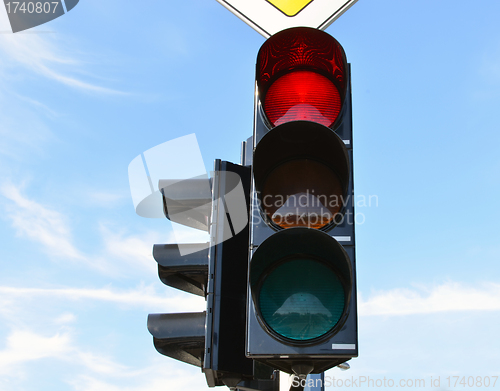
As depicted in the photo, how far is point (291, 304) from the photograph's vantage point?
1806 millimetres

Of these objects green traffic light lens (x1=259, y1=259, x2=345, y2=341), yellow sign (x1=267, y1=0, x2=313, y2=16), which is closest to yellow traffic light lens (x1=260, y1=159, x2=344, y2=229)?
green traffic light lens (x1=259, y1=259, x2=345, y2=341)

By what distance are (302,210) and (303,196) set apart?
0.18 feet

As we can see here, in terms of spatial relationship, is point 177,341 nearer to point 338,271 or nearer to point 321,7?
point 338,271

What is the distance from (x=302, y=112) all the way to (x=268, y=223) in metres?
0.50

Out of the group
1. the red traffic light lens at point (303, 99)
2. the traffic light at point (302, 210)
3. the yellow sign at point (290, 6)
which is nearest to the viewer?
the traffic light at point (302, 210)

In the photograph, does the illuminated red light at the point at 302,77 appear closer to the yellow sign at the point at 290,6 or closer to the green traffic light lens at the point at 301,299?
the yellow sign at the point at 290,6

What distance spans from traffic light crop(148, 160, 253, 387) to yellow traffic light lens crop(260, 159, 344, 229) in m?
0.61

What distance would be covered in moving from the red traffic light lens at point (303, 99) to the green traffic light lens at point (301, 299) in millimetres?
630

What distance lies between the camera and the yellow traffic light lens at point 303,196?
6.40ft

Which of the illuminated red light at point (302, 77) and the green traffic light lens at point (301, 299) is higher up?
the illuminated red light at point (302, 77)

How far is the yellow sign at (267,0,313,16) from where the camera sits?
2.52 metres

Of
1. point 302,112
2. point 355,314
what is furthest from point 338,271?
point 302,112

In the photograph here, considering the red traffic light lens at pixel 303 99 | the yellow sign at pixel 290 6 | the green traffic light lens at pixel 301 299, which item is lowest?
the green traffic light lens at pixel 301 299

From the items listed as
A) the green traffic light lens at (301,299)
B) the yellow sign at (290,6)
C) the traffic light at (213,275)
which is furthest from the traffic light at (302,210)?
the traffic light at (213,275)
